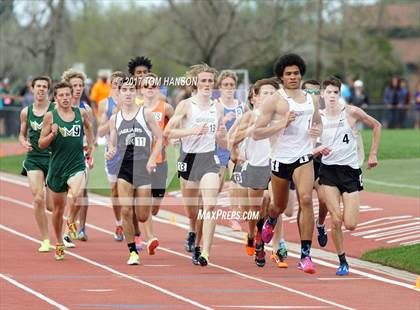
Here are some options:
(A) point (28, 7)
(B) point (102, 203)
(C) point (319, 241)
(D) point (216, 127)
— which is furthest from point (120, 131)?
(A) point (28, 7)

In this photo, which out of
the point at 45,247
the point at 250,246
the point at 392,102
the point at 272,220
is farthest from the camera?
the point at 392,102

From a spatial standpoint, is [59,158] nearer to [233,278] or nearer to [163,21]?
[233,278]

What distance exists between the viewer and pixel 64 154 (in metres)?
15.2

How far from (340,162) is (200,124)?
1.64m

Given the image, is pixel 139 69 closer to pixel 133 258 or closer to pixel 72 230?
pixel 133 258

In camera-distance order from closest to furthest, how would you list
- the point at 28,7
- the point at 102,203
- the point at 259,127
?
the point at 259,127 → the point at 102,203 → the point at 28,7

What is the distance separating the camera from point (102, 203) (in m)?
23.0

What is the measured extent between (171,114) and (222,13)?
34.6m

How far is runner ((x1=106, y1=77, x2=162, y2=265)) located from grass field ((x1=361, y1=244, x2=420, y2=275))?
9.67ft

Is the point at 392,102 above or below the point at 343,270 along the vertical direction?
above

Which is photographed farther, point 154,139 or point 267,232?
point 154,139

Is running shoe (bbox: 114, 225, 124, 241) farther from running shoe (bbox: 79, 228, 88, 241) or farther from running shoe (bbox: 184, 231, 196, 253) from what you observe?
running shoe (bbox: 184, 231, 196, 253)

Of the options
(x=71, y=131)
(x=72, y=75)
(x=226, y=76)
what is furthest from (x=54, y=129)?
(x=226, y=76)

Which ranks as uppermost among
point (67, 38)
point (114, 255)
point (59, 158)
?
point (67, 38)
